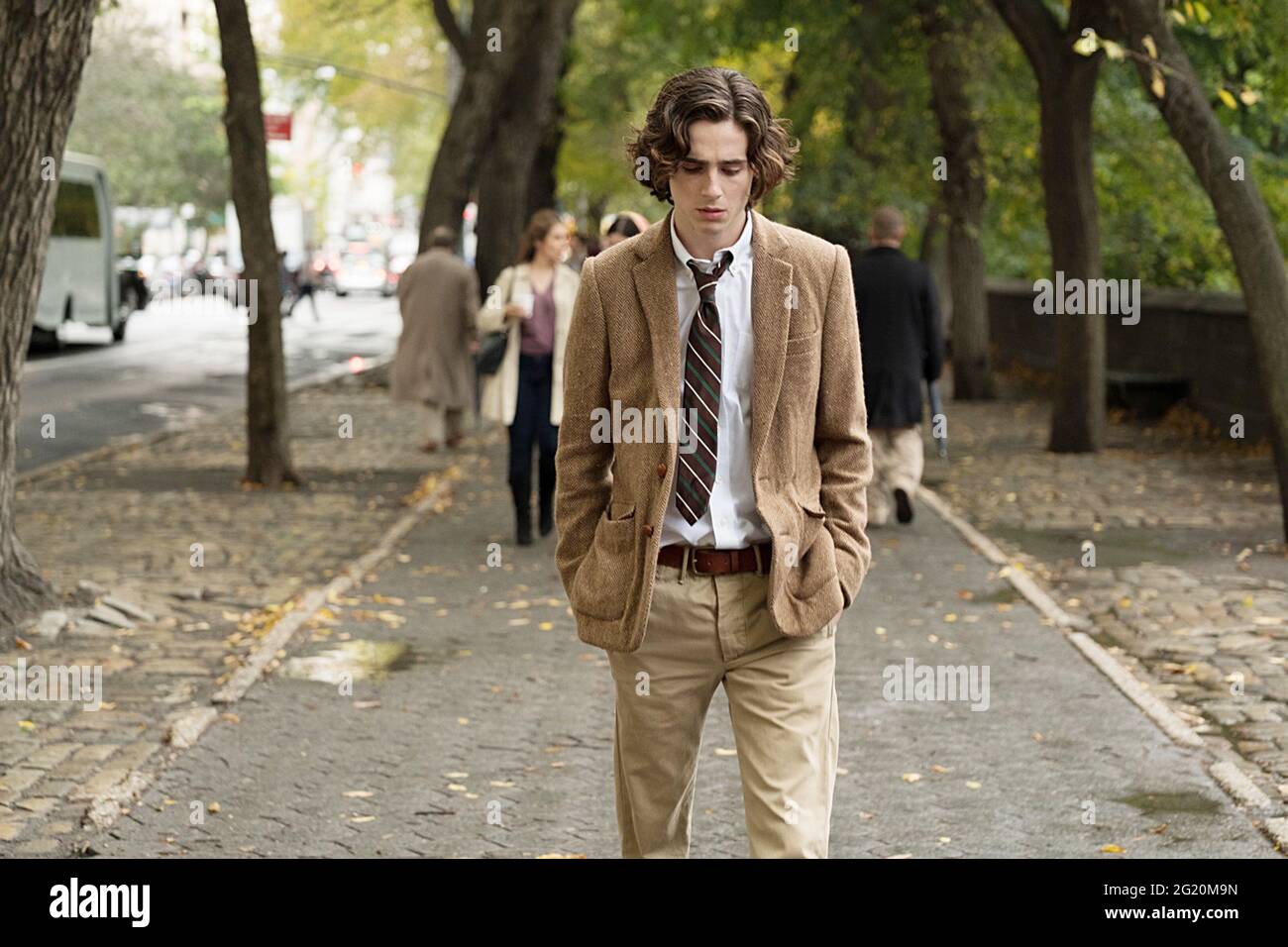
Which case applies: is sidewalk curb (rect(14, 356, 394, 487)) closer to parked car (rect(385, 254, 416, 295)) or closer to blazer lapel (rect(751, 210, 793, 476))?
blazer lapel (rect(751, 210, 793, 476))

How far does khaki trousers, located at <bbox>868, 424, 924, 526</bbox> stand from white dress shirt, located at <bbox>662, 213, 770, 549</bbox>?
9336 mm

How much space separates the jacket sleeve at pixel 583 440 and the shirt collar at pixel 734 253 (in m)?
0.17

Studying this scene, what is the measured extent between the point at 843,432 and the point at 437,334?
14.7 m

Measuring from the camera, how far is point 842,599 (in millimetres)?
4004

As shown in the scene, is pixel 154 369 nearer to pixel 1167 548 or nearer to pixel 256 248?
pixel 256 248

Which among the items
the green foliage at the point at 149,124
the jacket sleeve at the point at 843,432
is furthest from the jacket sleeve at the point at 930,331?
the green foliage at the point at 149,124

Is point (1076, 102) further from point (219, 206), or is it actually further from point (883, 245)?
point (219, 206)

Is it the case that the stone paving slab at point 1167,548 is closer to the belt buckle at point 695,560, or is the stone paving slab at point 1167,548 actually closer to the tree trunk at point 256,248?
the belt buckle at point 695,560

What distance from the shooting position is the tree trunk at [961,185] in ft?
77.2

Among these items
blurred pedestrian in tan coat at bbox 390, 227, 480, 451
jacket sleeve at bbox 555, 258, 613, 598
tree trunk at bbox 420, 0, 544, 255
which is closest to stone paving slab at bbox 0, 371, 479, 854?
blurred pedestrian in tan coat at bbox 390, 227, 480, 451

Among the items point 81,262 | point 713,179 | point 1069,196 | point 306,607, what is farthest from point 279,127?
point 713,179

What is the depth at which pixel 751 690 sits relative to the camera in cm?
404

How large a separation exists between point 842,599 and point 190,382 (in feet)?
84.3

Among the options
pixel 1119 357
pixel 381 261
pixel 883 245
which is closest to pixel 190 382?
pixel 1119 357
